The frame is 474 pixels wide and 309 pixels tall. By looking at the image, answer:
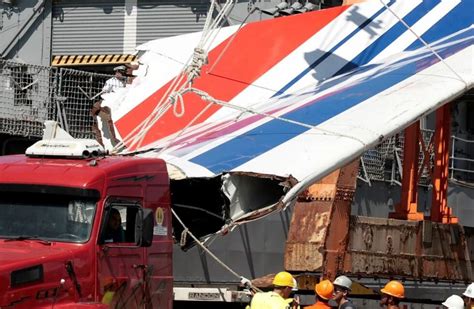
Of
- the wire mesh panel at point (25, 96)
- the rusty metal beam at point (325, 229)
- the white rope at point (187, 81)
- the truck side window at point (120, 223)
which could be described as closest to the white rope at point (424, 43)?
the rusty metal beam at point (325, 229)

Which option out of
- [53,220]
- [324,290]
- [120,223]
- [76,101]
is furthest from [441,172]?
[76,101]

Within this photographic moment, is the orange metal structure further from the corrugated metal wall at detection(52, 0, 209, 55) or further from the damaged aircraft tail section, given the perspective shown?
the corrugated metal wall at detection(52, 0, 209, 55)

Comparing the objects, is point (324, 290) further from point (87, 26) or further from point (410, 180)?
point (87, 26)

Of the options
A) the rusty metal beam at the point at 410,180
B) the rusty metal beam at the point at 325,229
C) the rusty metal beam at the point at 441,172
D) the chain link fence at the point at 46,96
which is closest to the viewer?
the rusty metal beam at the point at 325,229

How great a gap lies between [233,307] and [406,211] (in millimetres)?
3068

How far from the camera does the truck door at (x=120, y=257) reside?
952 cm

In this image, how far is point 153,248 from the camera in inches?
403

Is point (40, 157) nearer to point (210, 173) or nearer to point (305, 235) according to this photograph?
point (210, 173)

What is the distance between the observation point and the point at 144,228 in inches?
375

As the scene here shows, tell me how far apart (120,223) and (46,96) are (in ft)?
31.5

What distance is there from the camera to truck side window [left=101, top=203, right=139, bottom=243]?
9.55 metres

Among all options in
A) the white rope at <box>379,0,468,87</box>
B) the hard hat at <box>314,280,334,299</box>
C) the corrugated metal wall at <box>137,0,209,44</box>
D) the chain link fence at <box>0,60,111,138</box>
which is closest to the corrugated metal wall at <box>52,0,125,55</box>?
the corrugated metal wall at <box>137,0,209,44</box>

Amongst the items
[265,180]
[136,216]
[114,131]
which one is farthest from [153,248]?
[114,131]

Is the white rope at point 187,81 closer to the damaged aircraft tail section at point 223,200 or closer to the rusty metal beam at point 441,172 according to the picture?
the damaged aircraft tail section at point 223,200
